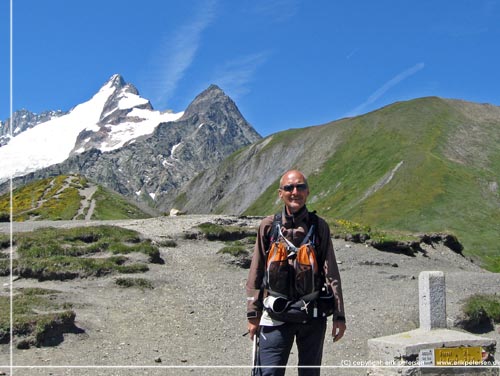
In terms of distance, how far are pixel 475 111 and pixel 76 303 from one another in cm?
10345

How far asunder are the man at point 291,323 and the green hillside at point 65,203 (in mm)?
40052

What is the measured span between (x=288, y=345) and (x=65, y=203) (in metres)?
50.5

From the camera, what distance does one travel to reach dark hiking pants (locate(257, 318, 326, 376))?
6.25 meters

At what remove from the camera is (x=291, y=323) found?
6.26m

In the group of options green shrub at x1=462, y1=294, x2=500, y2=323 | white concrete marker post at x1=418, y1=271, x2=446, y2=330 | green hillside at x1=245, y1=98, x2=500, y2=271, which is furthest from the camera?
green hillside at x1=245, y1=98, x2=500, y2=271

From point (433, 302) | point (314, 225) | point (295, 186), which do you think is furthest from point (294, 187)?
point (433, 302)

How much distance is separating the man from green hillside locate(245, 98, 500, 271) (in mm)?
28987

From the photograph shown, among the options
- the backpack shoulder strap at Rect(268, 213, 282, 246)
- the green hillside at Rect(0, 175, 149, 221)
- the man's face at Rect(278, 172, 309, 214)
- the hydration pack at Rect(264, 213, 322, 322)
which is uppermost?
the green hillside at Rect(0, 175, 149, 221)

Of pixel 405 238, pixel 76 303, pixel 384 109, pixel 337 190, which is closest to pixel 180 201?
pixel 384 109

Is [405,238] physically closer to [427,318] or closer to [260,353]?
[427,318]

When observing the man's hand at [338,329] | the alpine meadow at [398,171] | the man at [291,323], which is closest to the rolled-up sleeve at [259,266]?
the man at [291,323]

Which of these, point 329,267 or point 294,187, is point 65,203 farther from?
point 329,267

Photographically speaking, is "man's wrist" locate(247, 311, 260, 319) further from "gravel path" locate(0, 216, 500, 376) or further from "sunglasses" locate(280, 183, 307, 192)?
"gravel path" locate(0, 216, 500, 376)

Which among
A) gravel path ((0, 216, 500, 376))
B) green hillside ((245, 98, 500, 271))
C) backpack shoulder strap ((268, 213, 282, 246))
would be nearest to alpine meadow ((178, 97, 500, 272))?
green hillside ((245, 98, 500, 271))
